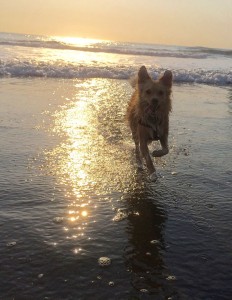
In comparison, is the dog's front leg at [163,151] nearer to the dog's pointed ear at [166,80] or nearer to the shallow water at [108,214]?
the shallow water at [108,214]

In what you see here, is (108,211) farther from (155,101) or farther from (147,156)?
(155,101)

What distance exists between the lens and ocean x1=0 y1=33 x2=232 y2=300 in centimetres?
323

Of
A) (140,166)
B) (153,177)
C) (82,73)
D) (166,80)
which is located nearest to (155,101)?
(166,80)

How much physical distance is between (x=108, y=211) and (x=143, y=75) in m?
2.62

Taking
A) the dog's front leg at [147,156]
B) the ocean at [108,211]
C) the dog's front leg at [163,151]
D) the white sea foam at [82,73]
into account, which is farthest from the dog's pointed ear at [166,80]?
the white sea foam at [82,73]

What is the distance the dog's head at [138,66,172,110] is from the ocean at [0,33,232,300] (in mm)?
980

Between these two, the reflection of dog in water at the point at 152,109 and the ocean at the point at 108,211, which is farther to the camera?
the reflection of dog in water at the point at 152,109

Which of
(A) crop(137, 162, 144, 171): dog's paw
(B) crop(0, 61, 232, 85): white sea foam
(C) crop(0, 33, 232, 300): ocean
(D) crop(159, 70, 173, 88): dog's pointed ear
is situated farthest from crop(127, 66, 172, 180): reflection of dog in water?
(B) crop(0, 61, 232, 85): white sea foam

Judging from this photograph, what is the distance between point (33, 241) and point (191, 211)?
1.84 meters

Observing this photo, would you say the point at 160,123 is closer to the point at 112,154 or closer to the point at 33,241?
the point at 112,154

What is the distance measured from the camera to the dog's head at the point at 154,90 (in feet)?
19.9

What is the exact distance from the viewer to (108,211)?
4.54 m

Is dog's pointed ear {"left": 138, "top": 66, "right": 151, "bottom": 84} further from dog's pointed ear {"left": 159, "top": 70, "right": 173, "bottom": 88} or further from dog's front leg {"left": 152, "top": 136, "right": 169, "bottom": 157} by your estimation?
dog's front leg {"left": 152, "top": 136, "right": 169, "bottom": 157}

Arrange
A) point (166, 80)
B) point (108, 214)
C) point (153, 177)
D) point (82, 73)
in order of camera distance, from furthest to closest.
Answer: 1. point (82, 73)
2. point (166, 80)
3. point (153, 177)
4. point (108, 214)
